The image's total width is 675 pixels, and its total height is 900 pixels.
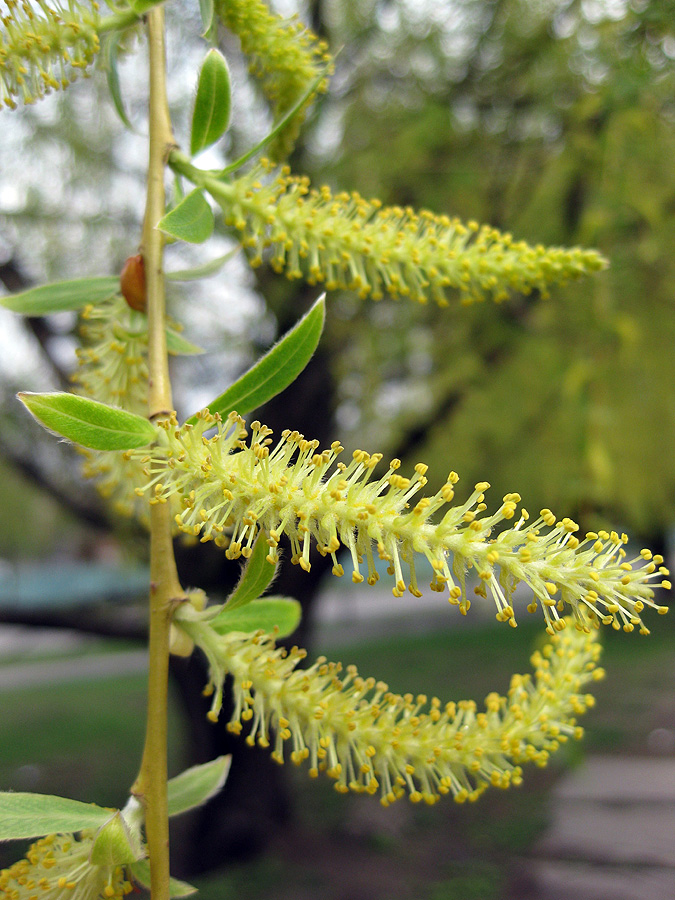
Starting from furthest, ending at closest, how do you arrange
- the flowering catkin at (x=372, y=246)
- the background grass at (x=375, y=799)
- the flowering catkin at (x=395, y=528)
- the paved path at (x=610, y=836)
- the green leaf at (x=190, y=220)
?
the background grass at (x=375, y=799) < the paved path at (x=610, y=836) < the flowering catkin at (x=372, y=246) < the green leaf at (x=190, y=220) < the flowering catkin at (x=395, y=528)

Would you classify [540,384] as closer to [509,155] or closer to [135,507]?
[509,155]

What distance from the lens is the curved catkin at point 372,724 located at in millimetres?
572

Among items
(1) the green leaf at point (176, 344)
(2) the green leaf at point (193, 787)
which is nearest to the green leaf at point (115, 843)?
(2) the green leaf at point (193, 787)

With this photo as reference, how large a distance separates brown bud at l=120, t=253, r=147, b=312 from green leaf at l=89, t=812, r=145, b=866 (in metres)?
0.39

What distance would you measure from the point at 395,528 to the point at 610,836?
136 inches

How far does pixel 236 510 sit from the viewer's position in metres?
0.50

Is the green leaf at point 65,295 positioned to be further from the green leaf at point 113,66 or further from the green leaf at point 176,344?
the green leaf at point 113,66

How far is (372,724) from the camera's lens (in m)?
0.60

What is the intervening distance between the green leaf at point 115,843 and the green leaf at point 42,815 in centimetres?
1

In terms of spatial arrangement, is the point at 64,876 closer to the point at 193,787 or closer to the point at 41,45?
the point at 193,787

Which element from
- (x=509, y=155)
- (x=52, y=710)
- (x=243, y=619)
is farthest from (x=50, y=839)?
(x=52, y=710)

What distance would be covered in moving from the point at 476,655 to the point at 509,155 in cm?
810

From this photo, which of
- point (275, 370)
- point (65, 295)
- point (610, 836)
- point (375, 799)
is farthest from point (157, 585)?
point (375, 799)

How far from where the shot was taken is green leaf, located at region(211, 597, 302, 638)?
583mm
